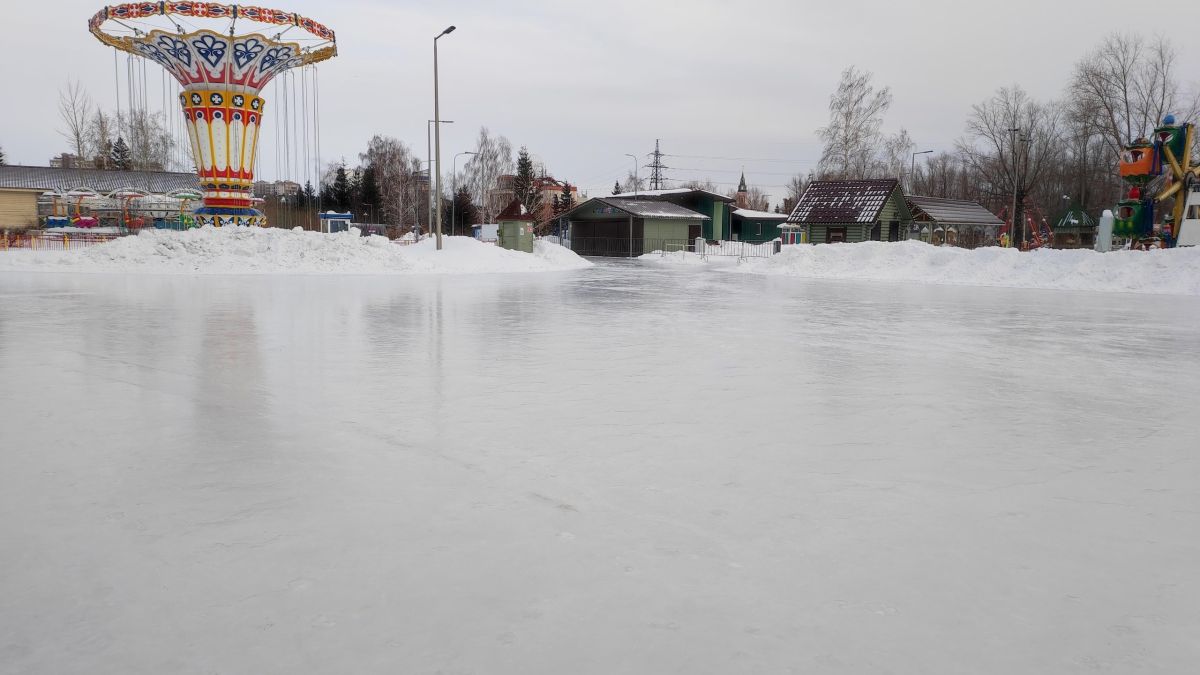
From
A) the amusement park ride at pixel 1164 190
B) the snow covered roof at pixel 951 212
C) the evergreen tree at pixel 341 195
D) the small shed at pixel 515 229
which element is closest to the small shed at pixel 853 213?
the snow covered roof at pixel 951 212

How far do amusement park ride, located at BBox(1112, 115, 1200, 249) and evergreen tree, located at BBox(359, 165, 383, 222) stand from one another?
68.2 m

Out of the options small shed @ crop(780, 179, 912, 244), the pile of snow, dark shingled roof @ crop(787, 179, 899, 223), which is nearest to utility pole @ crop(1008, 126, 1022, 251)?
small shed @ crop(780, 179, 912, 244)

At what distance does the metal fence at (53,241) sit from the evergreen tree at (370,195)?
45913 mm

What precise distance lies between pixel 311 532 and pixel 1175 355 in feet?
34.4

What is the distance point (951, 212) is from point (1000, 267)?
3093 centimetres

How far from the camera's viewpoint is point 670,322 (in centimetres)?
1235

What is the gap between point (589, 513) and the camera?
3588 mm

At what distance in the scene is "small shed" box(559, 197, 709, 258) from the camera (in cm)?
5503

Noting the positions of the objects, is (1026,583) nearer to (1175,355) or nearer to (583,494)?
(583,494)

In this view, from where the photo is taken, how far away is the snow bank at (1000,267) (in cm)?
2422

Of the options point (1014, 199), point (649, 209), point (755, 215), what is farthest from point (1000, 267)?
point (755, 215)

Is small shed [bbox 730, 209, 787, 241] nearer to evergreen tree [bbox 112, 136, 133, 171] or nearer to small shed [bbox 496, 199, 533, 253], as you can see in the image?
small shed [bbox 496, 199, 533, 253]

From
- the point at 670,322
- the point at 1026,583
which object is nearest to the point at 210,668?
the point at 1026,583

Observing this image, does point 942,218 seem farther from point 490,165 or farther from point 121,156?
point 121,156
